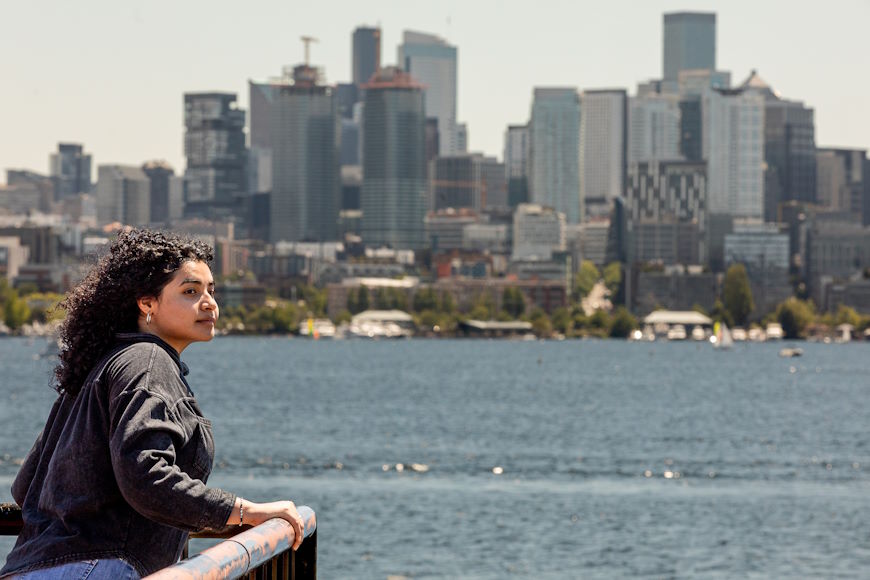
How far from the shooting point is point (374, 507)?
37.8 m

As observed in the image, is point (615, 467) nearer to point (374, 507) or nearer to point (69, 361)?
point (374, 507)

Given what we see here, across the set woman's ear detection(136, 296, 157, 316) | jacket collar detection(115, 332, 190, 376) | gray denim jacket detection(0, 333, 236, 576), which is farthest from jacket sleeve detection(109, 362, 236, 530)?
woman's ear detection(136, 296, 157, 316)

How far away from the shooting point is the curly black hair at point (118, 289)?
5.08 metres

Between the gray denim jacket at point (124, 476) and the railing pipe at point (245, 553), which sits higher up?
the gray denim jacket at point (124, 476)

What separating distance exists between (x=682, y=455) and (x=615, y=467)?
6.29m

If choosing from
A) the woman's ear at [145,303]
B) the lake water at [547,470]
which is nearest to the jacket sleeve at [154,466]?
the woman's ear at [145,303]

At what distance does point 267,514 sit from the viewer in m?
4.86

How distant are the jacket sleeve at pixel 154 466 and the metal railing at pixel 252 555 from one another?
0.41ft

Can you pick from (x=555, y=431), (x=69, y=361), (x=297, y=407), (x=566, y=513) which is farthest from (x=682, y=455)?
(x=69, y=361)

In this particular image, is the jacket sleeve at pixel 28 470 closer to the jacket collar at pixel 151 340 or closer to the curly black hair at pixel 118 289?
the curly black hair at pixel 118 289

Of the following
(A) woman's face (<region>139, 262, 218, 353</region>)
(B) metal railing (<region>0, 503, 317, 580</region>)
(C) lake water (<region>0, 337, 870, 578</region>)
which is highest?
(A) woman's face (<region>139, 262, 218, 353</region>)

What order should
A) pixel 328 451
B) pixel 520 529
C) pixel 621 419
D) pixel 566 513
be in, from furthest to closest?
pixel 621 419, pixel 328 451, pixel 566 513, pixel 520 529

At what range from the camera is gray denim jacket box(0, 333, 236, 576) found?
4605 mm

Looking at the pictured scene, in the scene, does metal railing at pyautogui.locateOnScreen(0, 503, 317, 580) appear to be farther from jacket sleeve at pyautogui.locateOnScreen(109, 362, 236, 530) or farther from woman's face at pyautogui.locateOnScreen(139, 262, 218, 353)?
woman's face at pyautogui.locateOnScreen(139, 262, 218, 353)
